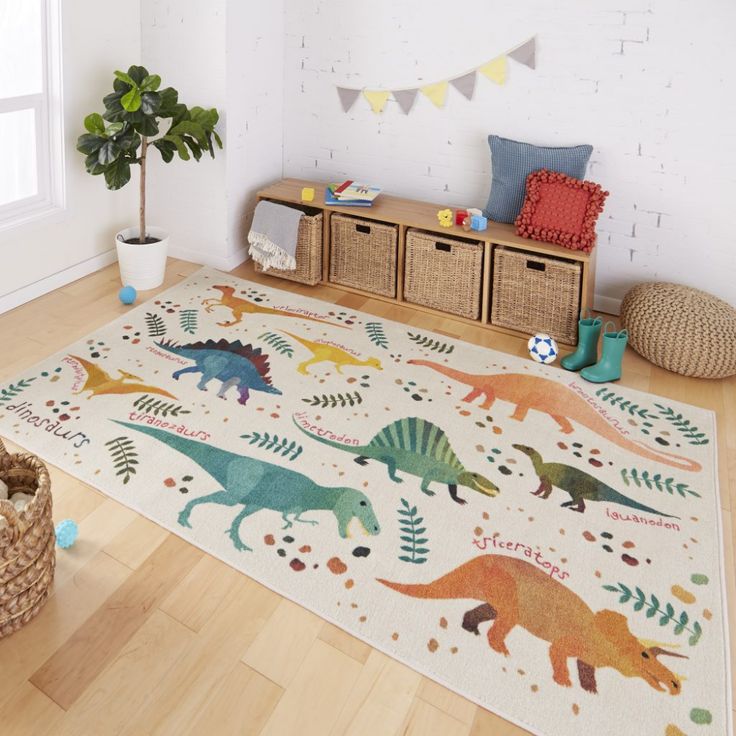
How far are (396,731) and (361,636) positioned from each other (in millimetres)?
268

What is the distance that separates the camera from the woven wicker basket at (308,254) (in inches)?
145

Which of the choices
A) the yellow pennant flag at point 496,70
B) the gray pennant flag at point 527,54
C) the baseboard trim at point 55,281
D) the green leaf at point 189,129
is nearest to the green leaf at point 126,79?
the green leaf at point 189,129

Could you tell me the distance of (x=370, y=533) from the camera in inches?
86.7

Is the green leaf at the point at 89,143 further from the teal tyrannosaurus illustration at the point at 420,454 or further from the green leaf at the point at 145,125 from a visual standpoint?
the teal tyrannosaurus illustration at the point at 420,454

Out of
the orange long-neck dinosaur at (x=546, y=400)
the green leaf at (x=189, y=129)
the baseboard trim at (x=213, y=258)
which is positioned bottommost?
the orange long-neck dinosaur at (x=546, y=400)

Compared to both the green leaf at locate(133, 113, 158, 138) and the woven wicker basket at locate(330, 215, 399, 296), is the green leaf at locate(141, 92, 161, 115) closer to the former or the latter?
the green leaf at locate(133, 113, 158, 138)

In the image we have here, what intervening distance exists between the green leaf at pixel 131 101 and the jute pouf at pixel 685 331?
2.32 metres

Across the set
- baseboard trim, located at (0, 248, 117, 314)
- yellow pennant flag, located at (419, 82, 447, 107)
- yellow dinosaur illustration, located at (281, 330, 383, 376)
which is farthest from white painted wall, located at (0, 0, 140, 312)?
yellow pennant flag, located at (419, 82, 447, 107)

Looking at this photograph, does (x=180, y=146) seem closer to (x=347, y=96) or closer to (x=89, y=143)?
(x=89, y=143)

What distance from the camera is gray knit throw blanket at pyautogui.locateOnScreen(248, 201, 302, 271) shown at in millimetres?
3684

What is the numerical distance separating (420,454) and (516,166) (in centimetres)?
160

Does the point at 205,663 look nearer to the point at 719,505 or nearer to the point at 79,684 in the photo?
the point at 79,684

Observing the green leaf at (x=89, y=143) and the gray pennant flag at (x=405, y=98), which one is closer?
the green leaf at (x=89, y=143)

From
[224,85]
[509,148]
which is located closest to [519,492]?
[509,148]
